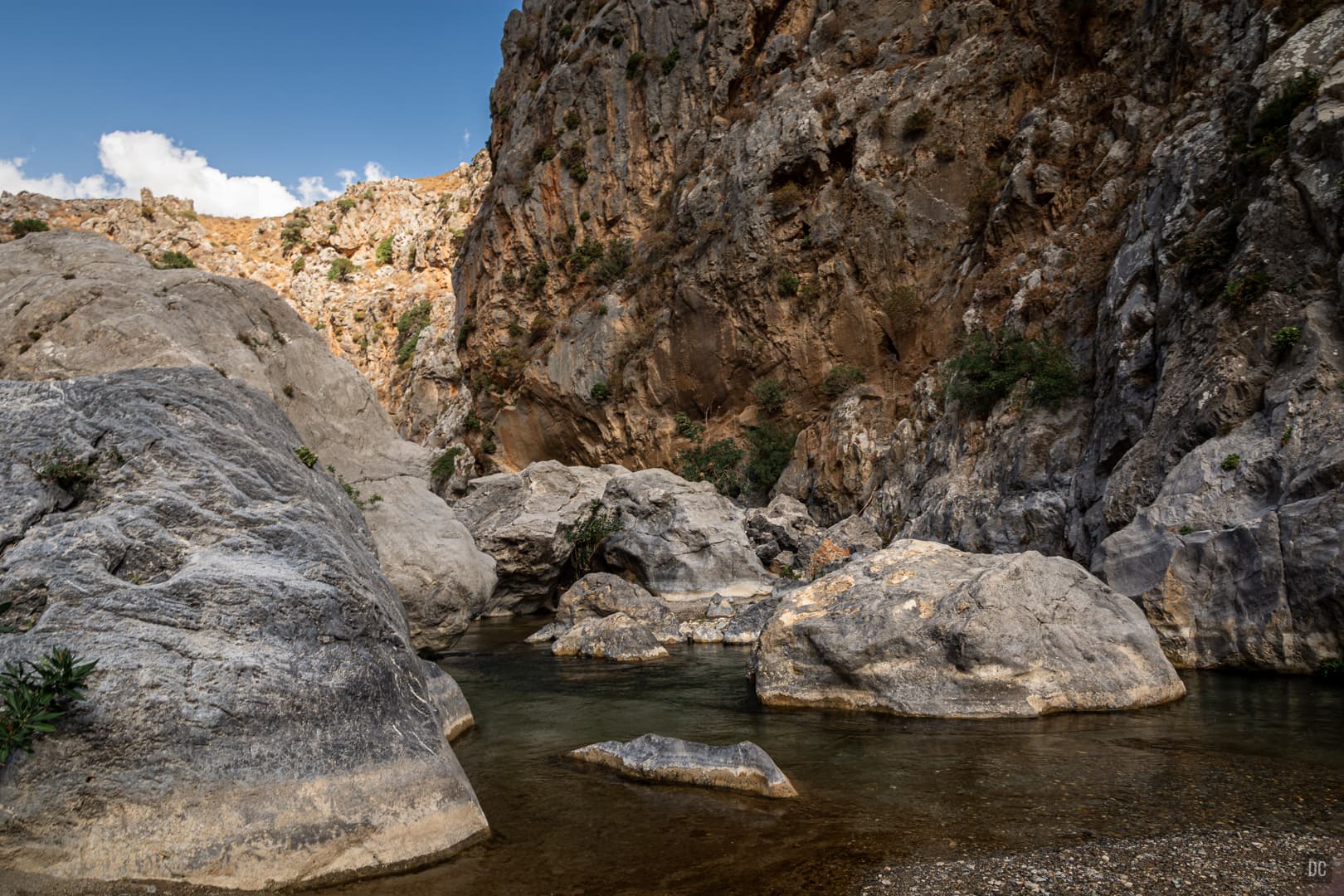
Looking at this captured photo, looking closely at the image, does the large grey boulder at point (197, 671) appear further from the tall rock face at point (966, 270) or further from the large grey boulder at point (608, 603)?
the large grey boulder at point (608, 603)

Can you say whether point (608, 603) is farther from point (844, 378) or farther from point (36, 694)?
point (844, 378)

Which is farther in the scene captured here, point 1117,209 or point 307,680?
point 1117,209

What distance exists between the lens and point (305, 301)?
82875mm

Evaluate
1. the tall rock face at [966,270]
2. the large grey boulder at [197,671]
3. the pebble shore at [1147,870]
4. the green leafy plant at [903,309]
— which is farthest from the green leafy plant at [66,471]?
the green leafy plant at [903,309]

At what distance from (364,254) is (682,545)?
74291mm

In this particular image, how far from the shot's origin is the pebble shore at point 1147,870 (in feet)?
16.1

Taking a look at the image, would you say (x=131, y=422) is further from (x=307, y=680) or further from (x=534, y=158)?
(x=534, y=158)

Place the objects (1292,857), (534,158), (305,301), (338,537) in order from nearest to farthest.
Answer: (1292,857)
(338,537)
(534,158)
(305,301)

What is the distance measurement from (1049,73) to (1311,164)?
1930 cm

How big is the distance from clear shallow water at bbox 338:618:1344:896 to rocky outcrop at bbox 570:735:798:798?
0.18 m

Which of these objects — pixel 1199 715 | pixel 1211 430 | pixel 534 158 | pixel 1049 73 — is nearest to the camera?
pixel 1199 715

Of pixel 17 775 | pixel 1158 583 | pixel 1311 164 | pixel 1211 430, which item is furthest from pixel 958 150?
pixel 17 775

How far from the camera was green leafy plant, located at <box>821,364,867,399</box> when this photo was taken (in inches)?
1411

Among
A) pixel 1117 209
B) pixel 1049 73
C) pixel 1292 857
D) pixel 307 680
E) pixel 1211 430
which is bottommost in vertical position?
pixel 1292 857
